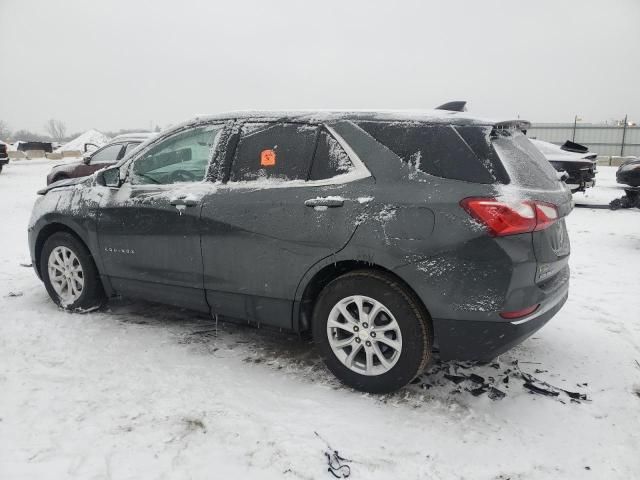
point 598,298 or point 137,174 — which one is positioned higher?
point 137,174

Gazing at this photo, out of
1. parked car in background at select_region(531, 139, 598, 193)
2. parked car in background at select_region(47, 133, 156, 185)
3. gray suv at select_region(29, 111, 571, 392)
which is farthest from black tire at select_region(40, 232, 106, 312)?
parked car in background at select_region(531, 139, 598, 193)

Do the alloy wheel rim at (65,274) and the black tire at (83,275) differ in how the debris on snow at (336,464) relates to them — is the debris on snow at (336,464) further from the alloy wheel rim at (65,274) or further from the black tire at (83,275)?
the alloy wheel rim at (65,274)

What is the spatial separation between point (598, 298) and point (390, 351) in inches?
115

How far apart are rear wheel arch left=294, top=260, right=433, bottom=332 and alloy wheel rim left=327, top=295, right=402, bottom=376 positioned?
173 mm

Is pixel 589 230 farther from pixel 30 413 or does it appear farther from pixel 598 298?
pixel 30 413

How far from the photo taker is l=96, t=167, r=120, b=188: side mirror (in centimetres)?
396

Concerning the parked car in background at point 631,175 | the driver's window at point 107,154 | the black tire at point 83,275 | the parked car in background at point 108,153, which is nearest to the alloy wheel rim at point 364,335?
the black tire at point 83,275

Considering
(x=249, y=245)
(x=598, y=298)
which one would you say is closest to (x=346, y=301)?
(x=249, y=245)

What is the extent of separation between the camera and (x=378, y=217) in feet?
9.15

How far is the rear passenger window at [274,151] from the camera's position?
3.14 m

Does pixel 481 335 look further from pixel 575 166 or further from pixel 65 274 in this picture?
pixel 575 166

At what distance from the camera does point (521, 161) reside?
9.29 ft

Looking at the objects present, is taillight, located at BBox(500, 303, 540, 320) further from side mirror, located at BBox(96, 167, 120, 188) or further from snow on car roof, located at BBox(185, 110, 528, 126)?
side mirror, located at BBox(96, 167, 120, 188)

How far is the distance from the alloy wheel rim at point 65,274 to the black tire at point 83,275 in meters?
0.04
